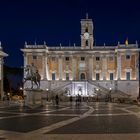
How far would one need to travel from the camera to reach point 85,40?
9694 centimetres

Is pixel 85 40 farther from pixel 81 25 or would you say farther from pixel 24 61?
pixel 24 61

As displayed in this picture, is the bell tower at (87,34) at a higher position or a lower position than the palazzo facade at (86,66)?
higher

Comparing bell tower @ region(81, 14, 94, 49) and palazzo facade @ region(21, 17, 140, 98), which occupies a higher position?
bell tower @ region(81, 14, 94, 49)

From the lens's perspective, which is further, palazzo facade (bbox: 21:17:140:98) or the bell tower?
the bell tower

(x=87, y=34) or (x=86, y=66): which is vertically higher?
(x=87, y=34)

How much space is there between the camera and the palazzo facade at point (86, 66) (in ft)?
297

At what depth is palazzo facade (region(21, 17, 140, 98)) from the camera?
90.6m

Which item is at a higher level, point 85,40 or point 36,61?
point 85,40

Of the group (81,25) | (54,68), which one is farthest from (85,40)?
(54,68)

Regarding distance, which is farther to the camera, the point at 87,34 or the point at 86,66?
the point at 87,34

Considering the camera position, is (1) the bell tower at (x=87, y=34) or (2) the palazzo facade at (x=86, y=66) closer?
(2) the palazzo facade at (x=86, y=66)

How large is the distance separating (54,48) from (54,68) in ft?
17.7

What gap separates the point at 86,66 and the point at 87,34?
28.9 ft

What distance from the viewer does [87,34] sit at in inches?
3819
